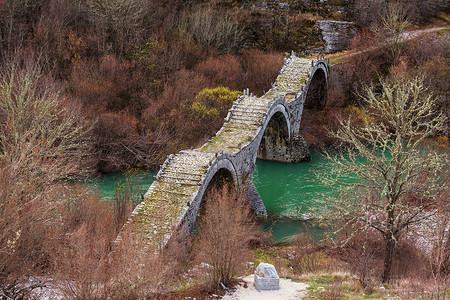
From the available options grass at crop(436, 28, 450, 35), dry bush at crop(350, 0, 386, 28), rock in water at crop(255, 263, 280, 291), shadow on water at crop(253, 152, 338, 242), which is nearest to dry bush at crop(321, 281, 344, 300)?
rock in water at crop(255, 263, 280, 291)

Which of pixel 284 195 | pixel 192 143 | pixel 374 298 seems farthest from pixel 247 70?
pixel 374 298

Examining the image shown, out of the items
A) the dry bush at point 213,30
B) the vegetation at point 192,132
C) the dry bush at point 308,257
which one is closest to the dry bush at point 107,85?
the vegetation at point 192,132

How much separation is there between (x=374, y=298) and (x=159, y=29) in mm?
41819

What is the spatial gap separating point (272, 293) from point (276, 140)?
1045 inches

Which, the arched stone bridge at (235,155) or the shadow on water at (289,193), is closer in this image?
the arched stone bridge at (235,155)

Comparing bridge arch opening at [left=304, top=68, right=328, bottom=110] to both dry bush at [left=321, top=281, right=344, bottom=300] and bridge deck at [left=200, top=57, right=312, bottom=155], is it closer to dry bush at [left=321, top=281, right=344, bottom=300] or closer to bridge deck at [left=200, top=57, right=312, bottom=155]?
bridge deck at [left=200, top=57, right=312, bottom=155]

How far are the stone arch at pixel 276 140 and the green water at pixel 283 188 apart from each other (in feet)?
2.47

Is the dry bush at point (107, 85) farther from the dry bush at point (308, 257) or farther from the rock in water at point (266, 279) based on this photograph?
the rock in water at point (266, 279)

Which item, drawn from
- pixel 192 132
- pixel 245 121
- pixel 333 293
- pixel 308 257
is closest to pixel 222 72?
pixel 192 132

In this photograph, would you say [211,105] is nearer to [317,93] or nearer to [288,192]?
[288,192]

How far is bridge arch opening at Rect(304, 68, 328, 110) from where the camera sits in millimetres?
51812

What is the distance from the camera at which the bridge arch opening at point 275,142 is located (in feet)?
139

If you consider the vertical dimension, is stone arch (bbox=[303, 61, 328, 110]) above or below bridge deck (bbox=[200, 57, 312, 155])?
above

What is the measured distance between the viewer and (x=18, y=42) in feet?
146
